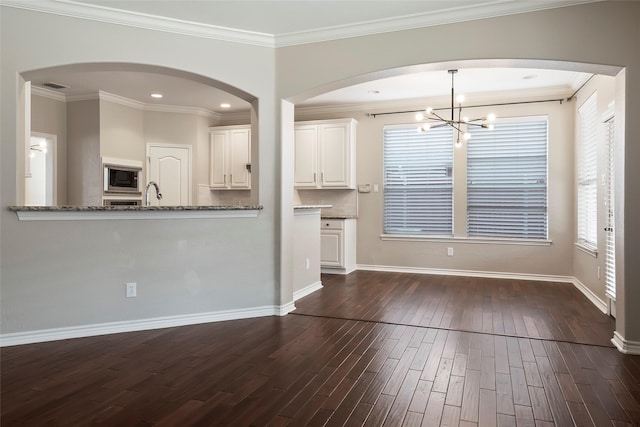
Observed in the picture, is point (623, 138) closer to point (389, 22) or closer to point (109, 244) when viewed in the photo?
point (389, 22)

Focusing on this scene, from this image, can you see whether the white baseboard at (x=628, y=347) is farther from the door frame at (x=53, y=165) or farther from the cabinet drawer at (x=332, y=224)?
the door frame at (x=53, y=165)

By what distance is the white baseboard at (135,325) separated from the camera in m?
3.30

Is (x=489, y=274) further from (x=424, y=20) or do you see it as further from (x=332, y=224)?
(x=424, y=20)

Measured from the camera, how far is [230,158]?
7.34 meters

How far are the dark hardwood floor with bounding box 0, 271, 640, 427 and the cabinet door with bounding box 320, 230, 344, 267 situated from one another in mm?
2176

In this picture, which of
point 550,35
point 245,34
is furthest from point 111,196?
point 550,35

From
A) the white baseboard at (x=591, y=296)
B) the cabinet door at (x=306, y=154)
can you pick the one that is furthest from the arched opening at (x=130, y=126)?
the white baseboard at (x=591, y=296)

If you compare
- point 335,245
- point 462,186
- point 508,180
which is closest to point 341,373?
point 335,245

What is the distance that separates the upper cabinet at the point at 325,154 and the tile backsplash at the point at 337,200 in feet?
0.82

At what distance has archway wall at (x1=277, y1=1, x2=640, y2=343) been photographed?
3.10 meters

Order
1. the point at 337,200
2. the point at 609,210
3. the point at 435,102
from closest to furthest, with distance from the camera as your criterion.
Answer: the point at 609,210 < the point at 435,102 < the point at 337,200

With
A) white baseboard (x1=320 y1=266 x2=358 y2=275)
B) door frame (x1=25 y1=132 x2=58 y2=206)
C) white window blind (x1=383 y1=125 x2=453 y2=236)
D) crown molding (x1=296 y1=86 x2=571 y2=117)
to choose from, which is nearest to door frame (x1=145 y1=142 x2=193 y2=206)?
door frame (x1=25 y1=132 x2=58 y2=206)

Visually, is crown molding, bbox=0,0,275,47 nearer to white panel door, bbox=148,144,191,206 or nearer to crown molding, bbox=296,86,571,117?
crown molding, bbox=296,86,571,117

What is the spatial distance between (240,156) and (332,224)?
7.02ft
